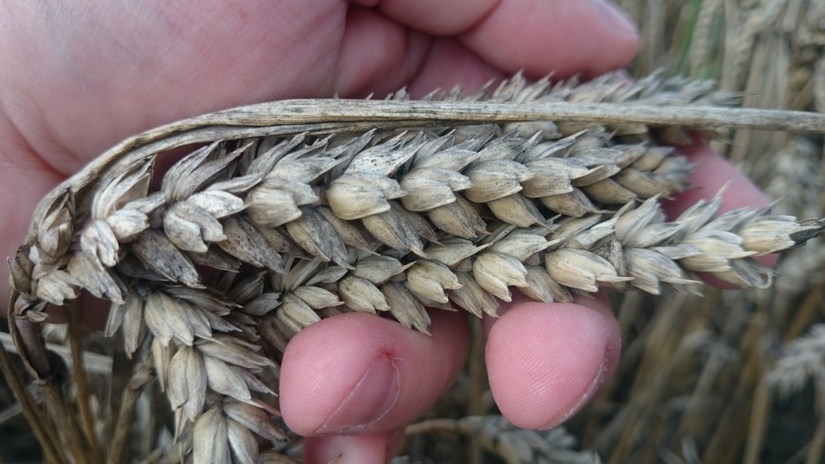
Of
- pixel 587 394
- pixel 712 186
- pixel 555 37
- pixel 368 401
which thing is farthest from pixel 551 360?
pixel 555 37

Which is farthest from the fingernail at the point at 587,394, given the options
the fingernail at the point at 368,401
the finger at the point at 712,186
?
the finger at the point at 712,186

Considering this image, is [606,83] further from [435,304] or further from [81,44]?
[81,44]

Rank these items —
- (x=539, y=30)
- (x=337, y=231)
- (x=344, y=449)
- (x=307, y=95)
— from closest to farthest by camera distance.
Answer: (x=337, y=231) → (x=344, y=449) → (x=307, y=95) → (x=539, y=30)

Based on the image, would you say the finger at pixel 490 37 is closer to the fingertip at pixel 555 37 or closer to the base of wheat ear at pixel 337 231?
the fingertip at pixel 555 37

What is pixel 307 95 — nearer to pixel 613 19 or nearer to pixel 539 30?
pixel 539 30

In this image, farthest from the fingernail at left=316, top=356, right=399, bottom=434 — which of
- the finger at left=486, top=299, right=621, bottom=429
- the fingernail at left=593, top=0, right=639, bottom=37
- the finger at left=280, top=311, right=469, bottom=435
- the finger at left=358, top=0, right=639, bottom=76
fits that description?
the fingernail at left=593, top=0, right=639, bottom=37

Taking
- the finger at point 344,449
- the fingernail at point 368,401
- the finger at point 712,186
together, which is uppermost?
the finger at point 712,186
